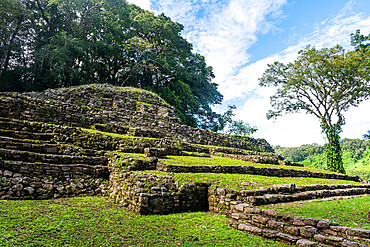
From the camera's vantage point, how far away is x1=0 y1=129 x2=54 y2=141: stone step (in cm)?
644

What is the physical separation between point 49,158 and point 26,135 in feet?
4.69

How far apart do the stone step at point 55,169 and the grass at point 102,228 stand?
1.02 meters

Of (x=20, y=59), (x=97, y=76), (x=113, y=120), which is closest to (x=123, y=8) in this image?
(x=97, y=76)

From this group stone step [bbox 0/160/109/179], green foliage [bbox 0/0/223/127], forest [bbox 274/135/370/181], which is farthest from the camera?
forest [bbox 274/135/370/181]

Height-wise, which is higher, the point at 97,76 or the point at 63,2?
the point at 63,2

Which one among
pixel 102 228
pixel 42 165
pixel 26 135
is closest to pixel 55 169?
pixel 42 165

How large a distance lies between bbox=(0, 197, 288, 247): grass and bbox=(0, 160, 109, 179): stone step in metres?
1.02

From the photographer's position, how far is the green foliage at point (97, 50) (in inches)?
728

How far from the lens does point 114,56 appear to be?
77.7 feet

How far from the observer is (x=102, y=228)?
398 cm

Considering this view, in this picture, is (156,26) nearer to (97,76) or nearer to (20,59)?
(97,76)

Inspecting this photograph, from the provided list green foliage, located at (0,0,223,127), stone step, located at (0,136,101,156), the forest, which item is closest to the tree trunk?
the forest

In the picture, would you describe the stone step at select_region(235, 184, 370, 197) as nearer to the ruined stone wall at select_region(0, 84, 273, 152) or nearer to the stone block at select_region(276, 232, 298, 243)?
the stone block at select_region(276, 232, 298, 243)

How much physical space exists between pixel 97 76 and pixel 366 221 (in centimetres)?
2567
